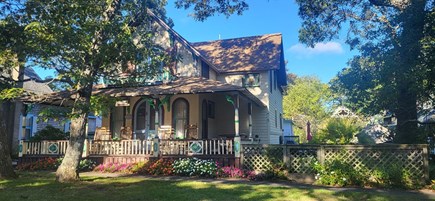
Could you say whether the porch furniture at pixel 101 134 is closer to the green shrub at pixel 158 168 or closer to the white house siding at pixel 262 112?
the green shrub at pixel 158 168

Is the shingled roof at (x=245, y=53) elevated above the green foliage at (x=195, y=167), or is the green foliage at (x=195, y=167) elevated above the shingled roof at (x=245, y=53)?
the shingled roof at (x=245, y=53)

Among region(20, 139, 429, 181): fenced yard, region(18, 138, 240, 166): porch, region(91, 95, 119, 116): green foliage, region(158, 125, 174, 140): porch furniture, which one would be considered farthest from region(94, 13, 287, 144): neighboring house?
region(91, 95, 119, 116): green foliage

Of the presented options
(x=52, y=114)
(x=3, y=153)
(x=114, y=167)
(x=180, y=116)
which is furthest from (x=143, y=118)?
(x=52, y=114)

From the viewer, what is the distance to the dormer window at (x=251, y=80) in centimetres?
2005

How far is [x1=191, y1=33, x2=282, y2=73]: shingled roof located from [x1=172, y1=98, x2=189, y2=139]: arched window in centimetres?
375

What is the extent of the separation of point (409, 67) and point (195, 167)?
8282 millimetres

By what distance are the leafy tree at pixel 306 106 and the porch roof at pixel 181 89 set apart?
30.8 meters

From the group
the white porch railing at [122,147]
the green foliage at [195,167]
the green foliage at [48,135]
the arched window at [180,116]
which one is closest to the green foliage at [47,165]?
the white porch railing at [122,147]

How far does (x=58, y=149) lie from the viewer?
15859 millimetres

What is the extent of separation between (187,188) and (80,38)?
5.02 meters

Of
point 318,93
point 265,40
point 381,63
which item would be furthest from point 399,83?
point 318,93

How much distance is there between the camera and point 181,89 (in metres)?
14.5

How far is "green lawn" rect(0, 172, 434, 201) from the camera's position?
8359 millimetres

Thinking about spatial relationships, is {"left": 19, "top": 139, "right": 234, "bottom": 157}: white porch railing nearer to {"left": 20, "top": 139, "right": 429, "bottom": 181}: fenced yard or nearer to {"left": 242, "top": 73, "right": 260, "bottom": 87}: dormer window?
{"left": 20, "top": 139, "right": 429, "bottom": 181}: fenced yard
